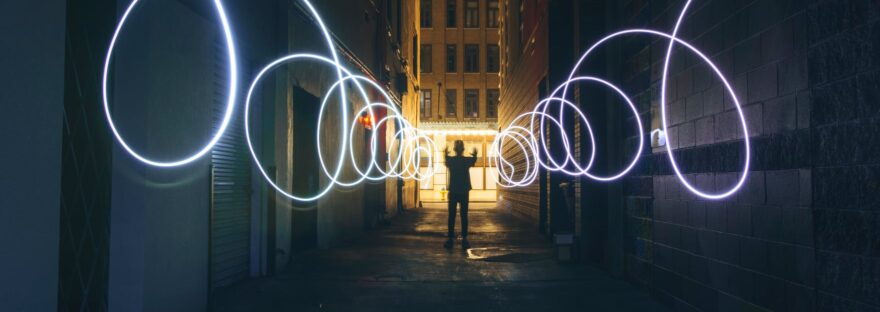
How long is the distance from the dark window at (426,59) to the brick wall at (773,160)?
35788 millimetres

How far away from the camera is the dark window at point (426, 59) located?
42.2 m

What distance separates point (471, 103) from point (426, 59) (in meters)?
3.97

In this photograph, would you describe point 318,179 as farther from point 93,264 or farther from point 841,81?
point 841,81

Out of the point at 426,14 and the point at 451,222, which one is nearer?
the point at 451,222

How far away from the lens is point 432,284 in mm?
7500

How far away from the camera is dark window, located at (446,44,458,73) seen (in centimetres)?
4222

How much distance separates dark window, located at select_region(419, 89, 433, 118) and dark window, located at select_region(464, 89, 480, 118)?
88.4 inches

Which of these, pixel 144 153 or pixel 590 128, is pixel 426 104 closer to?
pixel 590 128

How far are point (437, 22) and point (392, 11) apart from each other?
21.5 metres

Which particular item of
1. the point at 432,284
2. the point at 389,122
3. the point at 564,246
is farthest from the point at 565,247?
the point at 389,122

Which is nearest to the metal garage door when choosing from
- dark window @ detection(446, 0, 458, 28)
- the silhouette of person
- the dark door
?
the dark door

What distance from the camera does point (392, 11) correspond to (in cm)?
2114

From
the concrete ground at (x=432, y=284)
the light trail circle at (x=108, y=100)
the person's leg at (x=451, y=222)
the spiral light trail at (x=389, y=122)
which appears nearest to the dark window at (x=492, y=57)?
the spiral light trail at (x=389, y=122)

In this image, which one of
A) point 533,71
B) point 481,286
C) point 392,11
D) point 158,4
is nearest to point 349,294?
point 481,286
